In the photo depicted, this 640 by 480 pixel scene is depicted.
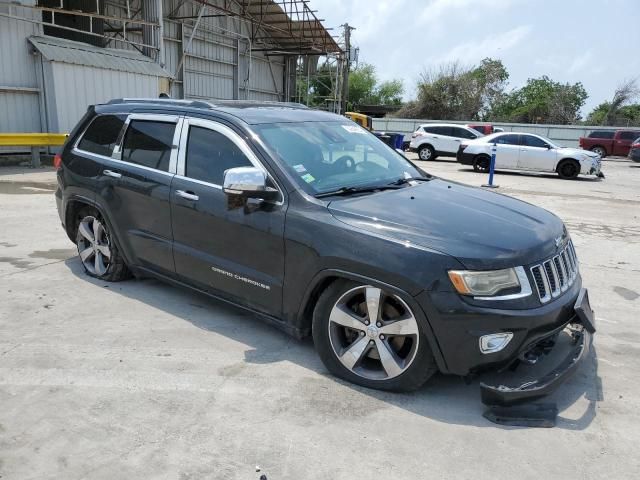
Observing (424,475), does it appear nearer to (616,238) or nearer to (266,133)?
(266,133)

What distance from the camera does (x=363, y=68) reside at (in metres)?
80.6

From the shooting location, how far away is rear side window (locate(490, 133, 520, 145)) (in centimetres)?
1886

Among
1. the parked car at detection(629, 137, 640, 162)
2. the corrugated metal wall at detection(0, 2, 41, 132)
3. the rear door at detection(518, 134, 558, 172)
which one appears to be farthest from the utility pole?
the corrugated metal wall at detection(0, 2, 41, 132)

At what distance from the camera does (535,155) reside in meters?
18.4

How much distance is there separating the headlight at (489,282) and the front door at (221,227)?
3.99 ft

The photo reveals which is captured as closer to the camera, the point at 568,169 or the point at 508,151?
the point at 568,169

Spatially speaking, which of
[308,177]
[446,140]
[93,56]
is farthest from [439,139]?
[308,177]

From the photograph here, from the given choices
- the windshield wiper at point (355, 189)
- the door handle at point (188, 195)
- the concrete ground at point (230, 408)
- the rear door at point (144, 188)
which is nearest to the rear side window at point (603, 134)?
the concrete ground at point (230, 408)

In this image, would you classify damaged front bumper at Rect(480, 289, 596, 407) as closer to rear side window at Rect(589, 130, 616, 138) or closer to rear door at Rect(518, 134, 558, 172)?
rear door at Rect(518, 134, 558, 172)

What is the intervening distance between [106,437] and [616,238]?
799cm

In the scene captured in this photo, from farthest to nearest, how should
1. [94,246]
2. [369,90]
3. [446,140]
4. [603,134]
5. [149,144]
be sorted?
[369,90] < [603,134] < [446,140] < [94,246] < [149,144]

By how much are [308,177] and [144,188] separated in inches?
62.6

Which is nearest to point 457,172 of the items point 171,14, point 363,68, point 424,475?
point 171,14

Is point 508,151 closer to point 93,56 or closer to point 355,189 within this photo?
point 93,56
